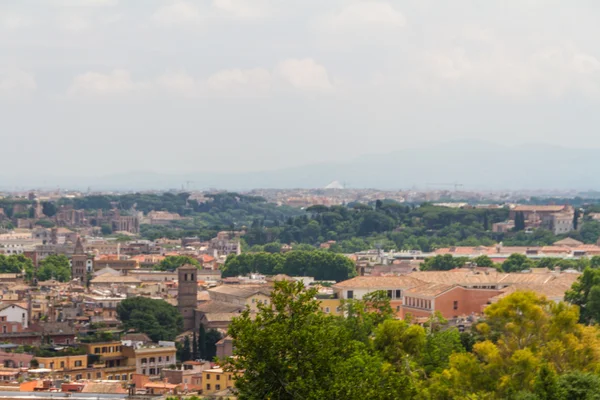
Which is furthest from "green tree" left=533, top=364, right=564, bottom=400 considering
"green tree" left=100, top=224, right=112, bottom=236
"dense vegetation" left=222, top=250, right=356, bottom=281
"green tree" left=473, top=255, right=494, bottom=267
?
"green tree" left=100, top=224, right=112, bottom=236

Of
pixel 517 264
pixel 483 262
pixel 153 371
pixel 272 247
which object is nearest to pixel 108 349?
pixel 153 371

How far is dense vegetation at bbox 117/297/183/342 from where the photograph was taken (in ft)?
175

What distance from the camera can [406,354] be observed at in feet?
107

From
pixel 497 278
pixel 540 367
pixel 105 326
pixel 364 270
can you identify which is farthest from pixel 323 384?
pixel 364 270

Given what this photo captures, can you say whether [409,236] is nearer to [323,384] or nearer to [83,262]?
[83,262]

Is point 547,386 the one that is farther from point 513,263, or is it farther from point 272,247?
point 272,247

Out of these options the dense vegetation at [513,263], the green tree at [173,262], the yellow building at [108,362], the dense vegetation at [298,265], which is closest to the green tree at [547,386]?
the yellow building at [108,362]

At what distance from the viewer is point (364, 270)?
78.3 metres

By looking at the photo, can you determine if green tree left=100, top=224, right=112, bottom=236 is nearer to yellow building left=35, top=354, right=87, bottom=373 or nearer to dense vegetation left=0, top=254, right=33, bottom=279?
dense vegetation left=0, top=254, right=33, bottom=279

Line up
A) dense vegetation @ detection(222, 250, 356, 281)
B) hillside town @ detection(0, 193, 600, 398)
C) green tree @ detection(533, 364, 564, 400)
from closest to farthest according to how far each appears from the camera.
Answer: green tree @ detection(533, 364, 564, 400)
hillside town @ detection(0, 193, 600, 398)
dense vegetation @ detection(222, 250, 356, 281)

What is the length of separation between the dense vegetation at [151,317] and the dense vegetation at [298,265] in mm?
24467

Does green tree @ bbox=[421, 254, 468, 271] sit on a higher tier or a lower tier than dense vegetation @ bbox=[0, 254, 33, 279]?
higher

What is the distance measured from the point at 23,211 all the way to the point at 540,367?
141m

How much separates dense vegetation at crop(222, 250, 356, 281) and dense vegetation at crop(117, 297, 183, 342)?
24.5 metres
